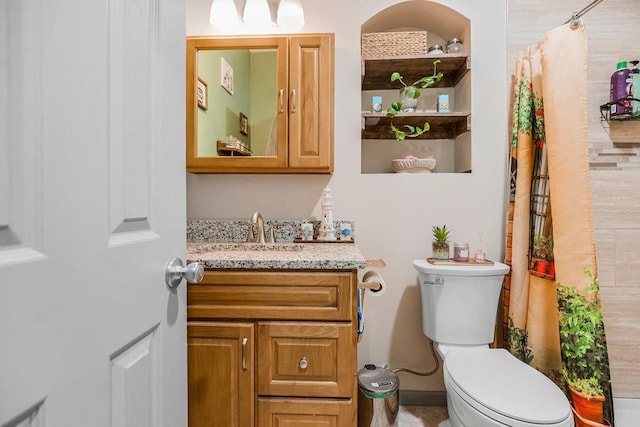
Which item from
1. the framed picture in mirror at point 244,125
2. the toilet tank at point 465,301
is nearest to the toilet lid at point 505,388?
the toilet tank at point 465,301

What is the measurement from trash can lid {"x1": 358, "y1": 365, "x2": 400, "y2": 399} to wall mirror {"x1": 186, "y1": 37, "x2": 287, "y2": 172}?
41.5 inches

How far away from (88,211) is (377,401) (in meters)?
1.34

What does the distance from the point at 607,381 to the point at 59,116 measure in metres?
1.91

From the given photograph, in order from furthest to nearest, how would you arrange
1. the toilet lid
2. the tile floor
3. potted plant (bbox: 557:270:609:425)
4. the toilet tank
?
the tile floor, the toilet tank, potted plant (bbox: 557:270:609:425), the toilet lid

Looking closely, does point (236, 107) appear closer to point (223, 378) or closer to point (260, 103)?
point (260, 103)

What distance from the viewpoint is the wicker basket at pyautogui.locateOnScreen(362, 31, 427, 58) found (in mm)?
1782

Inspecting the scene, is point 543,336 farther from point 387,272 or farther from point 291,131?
point 291,131

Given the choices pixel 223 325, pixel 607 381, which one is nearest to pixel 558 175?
pixel 607 381

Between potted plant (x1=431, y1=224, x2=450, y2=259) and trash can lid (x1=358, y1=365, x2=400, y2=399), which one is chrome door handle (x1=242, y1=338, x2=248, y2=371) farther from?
potted plant (x1=431, y1=224, x2=450, y2=259)

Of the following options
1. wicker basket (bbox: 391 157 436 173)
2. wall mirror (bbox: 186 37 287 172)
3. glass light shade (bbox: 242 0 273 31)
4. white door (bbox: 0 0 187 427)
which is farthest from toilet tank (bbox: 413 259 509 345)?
glass light shade (bbox: 242 0 273 31)

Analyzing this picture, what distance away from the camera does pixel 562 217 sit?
1.44 metres

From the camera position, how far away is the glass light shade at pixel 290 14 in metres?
1.74

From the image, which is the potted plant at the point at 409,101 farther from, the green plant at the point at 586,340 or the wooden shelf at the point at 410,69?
the green plant at the point at 586,340

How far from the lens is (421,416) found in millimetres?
1734
